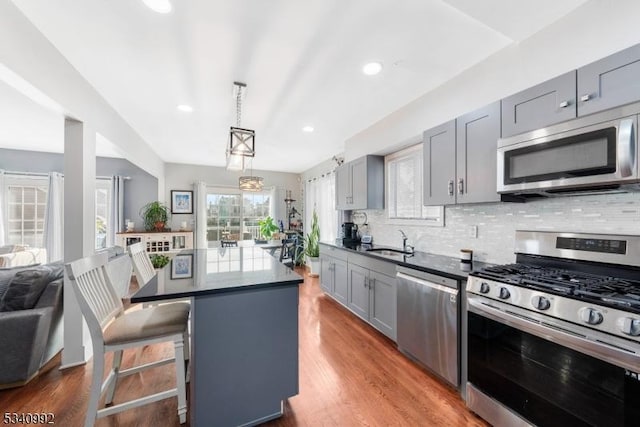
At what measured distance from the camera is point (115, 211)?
5379 mm

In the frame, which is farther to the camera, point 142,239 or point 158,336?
point 142,239

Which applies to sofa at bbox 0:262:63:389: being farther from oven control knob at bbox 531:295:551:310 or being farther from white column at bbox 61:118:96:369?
oven control knob at bbox 531:295:551:310

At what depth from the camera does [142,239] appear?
5363 mm

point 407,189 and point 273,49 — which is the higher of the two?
point 273,49

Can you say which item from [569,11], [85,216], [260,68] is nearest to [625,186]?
[569,11]

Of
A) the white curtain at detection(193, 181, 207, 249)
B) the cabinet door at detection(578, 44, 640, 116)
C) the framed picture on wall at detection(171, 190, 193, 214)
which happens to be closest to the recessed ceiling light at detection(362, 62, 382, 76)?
the cabinet door at detection(578, 44, 640, 116)

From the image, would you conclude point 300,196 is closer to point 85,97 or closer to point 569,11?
point 85,97

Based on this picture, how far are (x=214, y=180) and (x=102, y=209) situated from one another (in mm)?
2333

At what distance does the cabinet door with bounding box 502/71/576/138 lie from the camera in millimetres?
1506

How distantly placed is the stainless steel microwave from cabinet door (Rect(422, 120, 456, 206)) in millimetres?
512

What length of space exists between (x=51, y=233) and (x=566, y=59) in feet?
24.3

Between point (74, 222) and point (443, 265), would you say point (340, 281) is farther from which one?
point (74, 222)

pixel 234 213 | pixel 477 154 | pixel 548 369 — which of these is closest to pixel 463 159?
pixel 477 154

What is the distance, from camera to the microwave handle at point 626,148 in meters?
1.20
